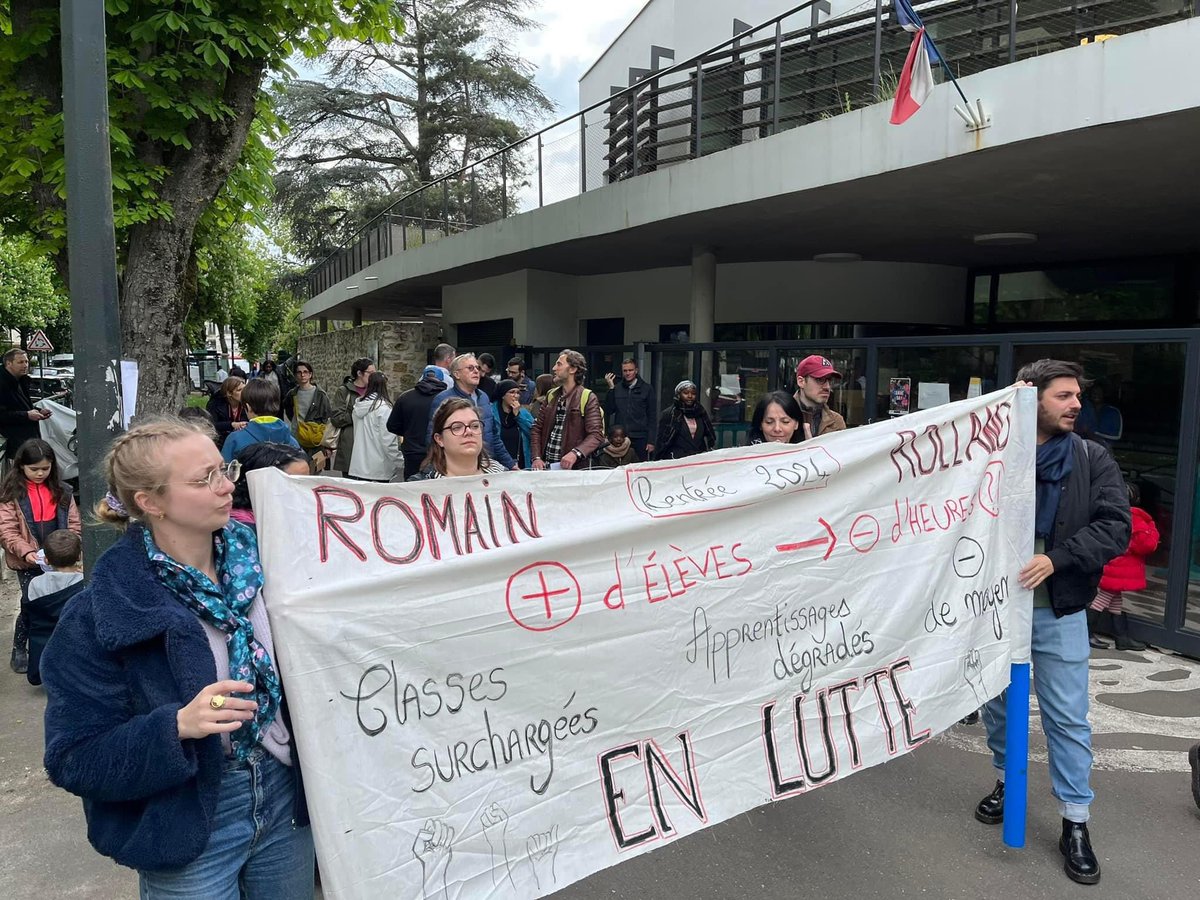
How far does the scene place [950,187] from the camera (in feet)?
29.6

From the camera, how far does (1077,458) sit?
3324 millimetres

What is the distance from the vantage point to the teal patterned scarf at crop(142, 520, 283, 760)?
1805mm

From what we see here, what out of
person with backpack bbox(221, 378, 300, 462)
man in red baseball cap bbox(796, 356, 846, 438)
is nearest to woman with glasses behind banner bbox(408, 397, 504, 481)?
person with backpack bbox(221, 378, 300, 462)

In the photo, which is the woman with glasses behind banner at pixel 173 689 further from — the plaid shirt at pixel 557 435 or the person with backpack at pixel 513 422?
Result: the person with backpack at pixel 513 422

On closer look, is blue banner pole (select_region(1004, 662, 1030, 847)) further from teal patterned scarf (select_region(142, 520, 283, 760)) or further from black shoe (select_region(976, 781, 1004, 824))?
teal patterned scarf (select_region(142, 520, 283, 760))

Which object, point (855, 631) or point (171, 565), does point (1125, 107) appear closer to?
point (855, 631)

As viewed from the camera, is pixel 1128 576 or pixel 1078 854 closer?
pixel 1078 854

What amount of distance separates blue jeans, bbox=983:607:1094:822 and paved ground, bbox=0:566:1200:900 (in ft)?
1.00

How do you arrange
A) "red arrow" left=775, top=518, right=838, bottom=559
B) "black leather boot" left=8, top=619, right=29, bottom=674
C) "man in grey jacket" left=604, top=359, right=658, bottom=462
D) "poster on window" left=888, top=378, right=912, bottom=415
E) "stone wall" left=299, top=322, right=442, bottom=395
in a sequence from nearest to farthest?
"red arrow" left=775, top=518, right=838, bottom=559
"black leather boot" left=8, top=619, right=29, bottom=674
"poster on window" left=888, top=378, right=912, bottom=415
"man in grey jacket" left=604, top=359, right=658, bottom=462
"stone wall" left=299, top=322, right=442, bottom=395

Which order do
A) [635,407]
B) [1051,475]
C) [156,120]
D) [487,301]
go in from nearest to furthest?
[1051,475] → [156,120] → [635,407] → [487,301]

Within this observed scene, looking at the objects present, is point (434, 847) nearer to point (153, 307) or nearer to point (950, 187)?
point (153, 307)

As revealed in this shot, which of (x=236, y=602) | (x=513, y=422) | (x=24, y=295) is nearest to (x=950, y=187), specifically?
(x=513, y=422)

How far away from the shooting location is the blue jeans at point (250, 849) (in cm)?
184

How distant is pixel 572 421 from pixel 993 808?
16.7ft
